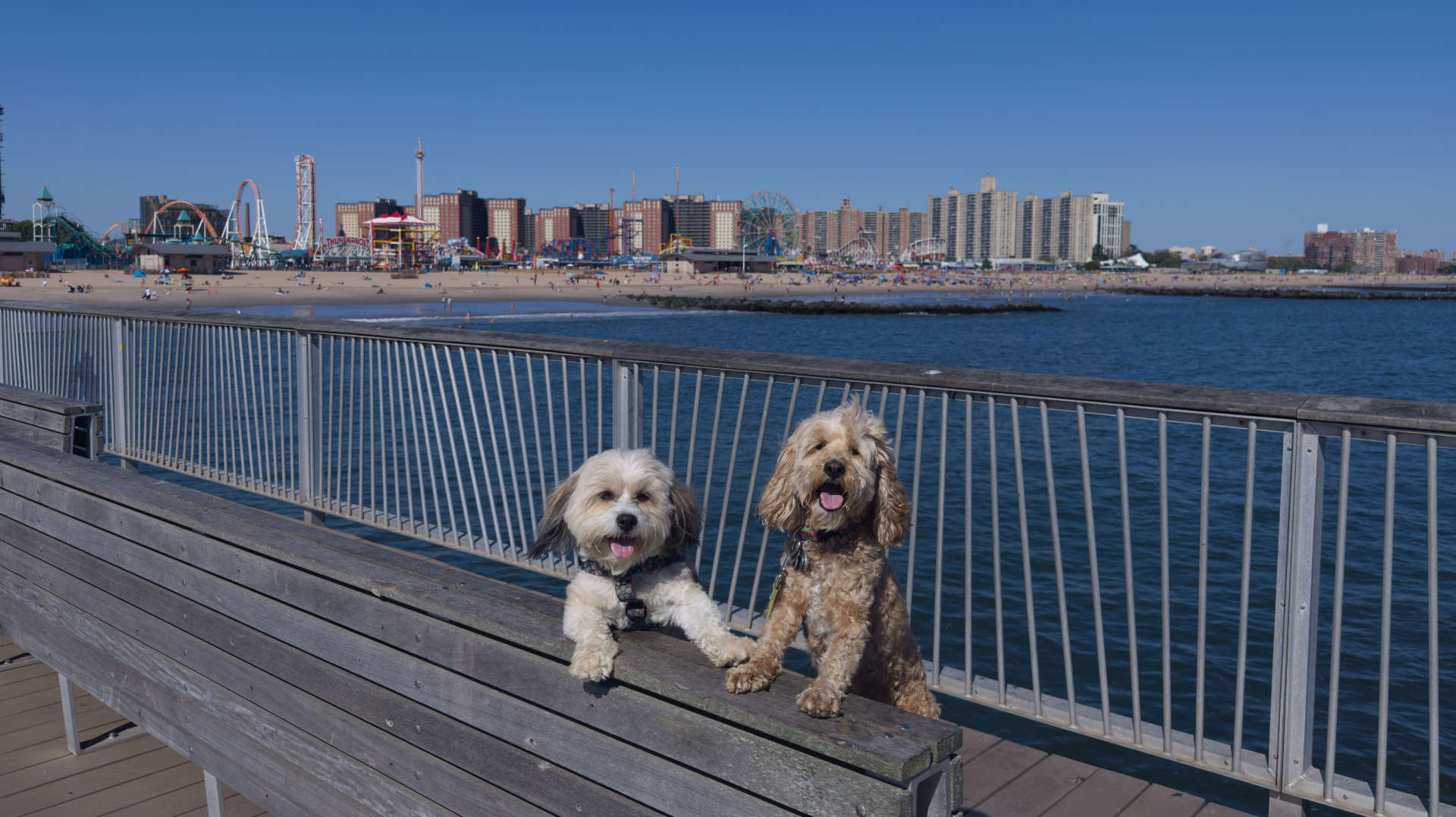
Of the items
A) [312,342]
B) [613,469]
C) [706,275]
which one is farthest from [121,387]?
[706,275]

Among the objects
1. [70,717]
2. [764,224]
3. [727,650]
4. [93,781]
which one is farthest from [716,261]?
[727,650]

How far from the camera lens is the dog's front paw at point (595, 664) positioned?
195cm

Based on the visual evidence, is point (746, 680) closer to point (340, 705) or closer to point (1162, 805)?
point (340, 705)

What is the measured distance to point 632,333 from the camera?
184 feet

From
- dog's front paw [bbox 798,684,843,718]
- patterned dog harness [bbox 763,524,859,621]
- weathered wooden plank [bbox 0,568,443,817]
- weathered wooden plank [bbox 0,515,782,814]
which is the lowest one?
weathered wooden plank [bbox 0,568,443,817]

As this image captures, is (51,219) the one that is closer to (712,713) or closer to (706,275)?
(706,275)

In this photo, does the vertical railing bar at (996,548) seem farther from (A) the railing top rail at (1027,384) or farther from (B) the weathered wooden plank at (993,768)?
(B) the weathered wooden plank at (993,768)

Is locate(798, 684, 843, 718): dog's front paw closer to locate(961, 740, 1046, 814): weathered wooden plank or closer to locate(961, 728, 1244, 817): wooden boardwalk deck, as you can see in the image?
locate(961, 728, 1244, 817): wooden boardwalk deck

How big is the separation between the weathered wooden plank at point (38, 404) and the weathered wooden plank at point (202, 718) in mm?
1191

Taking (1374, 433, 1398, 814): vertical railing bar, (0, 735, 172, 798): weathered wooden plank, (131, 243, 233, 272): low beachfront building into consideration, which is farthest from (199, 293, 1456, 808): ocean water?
(131, 243, 233, 272): low beachfront building

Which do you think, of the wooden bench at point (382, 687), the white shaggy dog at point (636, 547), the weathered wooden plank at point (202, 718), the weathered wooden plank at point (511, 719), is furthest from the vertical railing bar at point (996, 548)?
the weathered wooden plank at point (202, 718)

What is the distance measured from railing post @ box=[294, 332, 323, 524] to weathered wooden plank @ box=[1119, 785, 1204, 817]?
4.31m

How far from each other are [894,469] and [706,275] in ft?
466

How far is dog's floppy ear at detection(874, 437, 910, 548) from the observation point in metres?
2.54
